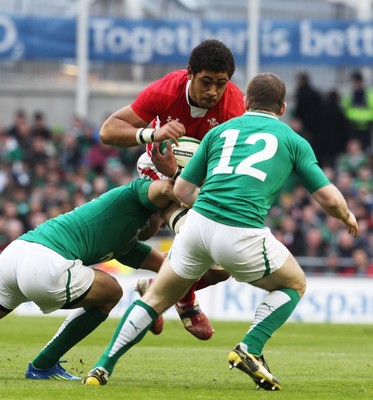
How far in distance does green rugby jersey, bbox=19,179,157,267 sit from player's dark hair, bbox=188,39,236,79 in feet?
3.37

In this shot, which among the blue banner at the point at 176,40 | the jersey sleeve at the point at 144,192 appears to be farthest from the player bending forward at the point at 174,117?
the blue banner at the point at 176,40

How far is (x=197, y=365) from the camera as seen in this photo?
450 inches

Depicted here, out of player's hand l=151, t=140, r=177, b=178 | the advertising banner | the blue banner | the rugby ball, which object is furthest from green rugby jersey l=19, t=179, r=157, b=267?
the blue banner

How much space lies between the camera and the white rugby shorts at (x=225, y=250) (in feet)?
27.6

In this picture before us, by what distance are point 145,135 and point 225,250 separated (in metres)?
1.74

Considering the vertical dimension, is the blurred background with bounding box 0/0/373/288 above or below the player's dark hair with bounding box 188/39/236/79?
below

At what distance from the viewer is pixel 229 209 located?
332 inches

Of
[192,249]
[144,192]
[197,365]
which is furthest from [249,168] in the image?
[197,365]

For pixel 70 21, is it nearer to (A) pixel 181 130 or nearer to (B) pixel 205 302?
(B) pixel 205 302

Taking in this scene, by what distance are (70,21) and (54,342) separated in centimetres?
1911

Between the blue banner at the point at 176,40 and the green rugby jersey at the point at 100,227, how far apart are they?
18106mm

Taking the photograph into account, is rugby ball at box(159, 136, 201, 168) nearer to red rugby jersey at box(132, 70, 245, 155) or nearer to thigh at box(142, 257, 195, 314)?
red rugby jersey at box(132, 70, 245, 155)

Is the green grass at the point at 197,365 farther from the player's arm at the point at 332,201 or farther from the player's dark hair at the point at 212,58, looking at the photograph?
the player's dark hair at the point at 212,58

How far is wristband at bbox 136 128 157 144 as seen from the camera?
9664 millimetres
